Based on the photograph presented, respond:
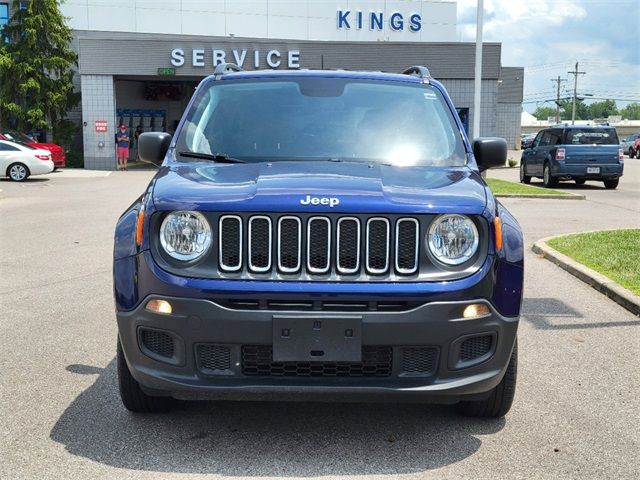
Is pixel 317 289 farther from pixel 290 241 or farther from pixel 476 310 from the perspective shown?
pixel 476 310

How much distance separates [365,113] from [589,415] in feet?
7.27

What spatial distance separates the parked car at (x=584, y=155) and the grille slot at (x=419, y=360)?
785 inches

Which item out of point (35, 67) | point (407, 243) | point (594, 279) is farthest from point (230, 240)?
point (35, 67)

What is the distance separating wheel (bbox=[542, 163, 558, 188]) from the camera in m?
22.8

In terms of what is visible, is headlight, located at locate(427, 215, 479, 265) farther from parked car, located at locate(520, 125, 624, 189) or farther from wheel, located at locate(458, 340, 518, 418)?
parked car, located at locate(520, 125, 624, 189)

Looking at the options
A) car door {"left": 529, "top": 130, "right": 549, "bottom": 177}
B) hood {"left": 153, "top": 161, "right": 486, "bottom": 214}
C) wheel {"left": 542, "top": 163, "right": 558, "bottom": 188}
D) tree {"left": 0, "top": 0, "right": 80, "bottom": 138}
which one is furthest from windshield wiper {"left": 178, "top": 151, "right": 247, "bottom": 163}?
tree {"left": 0, "top": 0, "right": 80, "bottom": 138}

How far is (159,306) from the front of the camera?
3492mm

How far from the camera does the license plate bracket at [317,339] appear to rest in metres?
3.39

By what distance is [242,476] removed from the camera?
3.44 meters

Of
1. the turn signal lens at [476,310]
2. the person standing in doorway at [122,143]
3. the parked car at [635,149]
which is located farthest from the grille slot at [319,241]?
the parked car at [635,149]

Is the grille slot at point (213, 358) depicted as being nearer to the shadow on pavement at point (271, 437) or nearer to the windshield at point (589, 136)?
the shadow on pavement at point (271, 437)

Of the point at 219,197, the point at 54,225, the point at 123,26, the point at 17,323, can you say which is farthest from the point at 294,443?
the point at 123,26

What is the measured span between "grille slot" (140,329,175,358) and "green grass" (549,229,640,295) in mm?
5108

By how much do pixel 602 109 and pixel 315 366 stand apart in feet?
646
